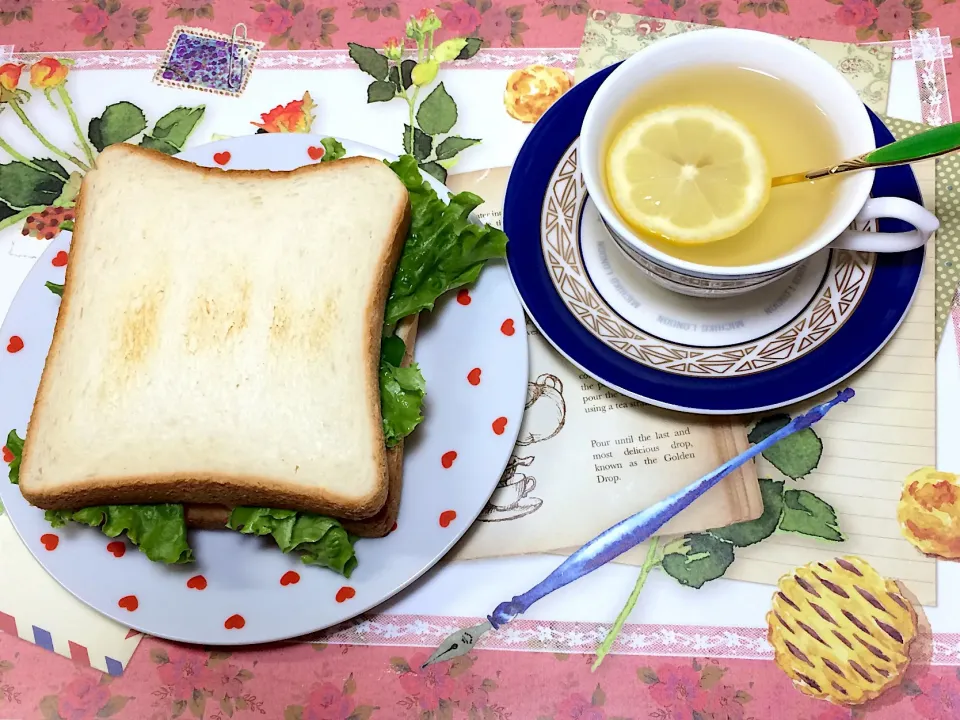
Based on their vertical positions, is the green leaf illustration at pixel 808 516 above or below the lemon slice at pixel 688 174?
below

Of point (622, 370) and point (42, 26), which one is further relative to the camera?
point (42, 26)

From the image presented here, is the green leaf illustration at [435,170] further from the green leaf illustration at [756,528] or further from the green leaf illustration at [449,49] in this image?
the green leaf illustration at [756,528]

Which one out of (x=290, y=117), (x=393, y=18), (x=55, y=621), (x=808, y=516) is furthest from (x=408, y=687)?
(x=393, y=18)

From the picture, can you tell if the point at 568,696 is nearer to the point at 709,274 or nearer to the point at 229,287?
the point at 709,274

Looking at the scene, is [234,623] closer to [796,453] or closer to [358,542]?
[358,542]

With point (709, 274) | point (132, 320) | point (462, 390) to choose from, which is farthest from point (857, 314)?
point (132, 320)

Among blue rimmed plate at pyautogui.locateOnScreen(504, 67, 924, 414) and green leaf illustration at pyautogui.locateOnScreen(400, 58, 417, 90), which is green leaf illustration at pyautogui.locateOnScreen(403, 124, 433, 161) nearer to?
green leaf illustration at pyautogui.locateOnScreen(400, 58, 417, 90)

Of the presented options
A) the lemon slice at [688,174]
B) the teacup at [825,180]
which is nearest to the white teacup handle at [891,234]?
the teacup at [825,180]
